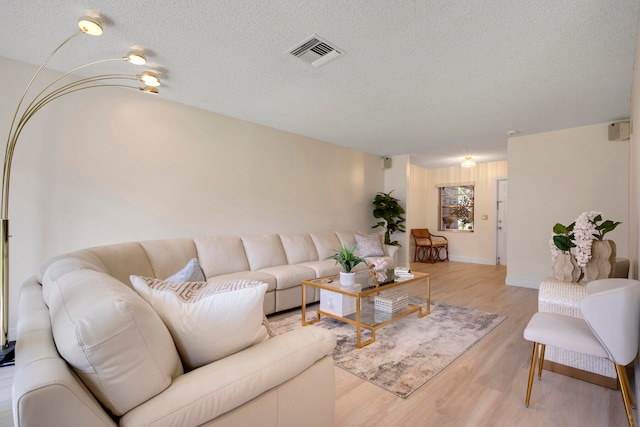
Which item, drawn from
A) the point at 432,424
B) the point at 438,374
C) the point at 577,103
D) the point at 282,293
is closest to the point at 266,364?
the point at 432,424

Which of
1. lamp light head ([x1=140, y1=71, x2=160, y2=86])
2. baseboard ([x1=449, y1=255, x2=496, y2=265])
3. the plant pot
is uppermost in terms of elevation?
lamp light head ([x1=140, y1=71, x2=160, y2=86])

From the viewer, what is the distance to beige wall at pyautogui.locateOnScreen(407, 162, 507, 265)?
21.8 feet

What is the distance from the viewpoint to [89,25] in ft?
6.28

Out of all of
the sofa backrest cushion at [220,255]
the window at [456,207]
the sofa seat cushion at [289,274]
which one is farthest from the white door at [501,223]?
the sofa backrest cushion at [220,255]

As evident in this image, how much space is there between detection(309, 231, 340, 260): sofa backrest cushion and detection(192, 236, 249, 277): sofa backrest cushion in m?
1.26

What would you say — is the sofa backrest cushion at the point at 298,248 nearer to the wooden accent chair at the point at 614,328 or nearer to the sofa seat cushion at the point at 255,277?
the sofa seat cushion at the point at 255,277

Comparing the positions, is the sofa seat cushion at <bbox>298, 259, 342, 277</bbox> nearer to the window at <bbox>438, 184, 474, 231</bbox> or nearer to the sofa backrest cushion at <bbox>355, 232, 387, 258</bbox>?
the sofa backrest cushion at <bbox>355, 232, 387, 258</bbox>

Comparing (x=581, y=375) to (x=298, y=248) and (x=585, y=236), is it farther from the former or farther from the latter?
(x=298, y=248)

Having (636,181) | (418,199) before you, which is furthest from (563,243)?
(418,199)

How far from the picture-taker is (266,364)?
3.28ft

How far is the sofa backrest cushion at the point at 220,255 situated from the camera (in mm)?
3182

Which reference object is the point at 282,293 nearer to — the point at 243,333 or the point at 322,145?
the point at 243,333

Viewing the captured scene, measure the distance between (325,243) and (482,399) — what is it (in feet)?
9.72

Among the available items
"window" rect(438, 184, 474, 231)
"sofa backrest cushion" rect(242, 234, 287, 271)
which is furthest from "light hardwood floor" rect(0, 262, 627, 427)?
"window" rect(438, 184, 474, 231)
